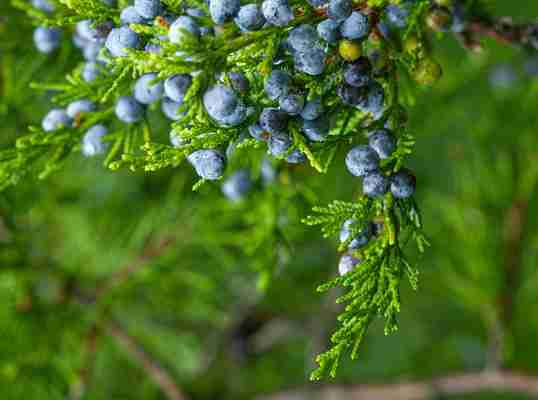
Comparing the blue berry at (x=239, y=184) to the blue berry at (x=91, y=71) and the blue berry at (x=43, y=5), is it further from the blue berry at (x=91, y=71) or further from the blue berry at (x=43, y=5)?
the blue berry at (x=43, y=5)

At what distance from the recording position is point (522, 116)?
6.70 feet

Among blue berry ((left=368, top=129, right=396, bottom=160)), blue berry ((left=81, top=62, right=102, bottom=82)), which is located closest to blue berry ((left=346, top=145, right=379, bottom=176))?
blue berry ((left=368, top=129, right=396, bottom=160))

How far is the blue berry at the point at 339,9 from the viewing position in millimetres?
783

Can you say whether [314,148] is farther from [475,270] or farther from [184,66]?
[475,270]

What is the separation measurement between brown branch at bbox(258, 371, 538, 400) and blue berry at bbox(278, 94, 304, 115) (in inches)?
50.2

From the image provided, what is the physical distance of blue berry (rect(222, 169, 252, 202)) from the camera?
129 centimetres

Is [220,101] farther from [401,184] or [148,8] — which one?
[401,184]

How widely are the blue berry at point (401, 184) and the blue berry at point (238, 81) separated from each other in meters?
0.24

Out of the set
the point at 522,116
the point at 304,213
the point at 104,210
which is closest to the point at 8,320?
the point at 104,210

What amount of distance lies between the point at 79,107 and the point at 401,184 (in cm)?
57

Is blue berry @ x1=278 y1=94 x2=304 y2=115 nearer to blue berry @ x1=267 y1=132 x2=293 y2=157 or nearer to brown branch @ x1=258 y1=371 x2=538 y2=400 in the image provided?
blue berry @ x1=267 y1=132 x2=293 y2=157

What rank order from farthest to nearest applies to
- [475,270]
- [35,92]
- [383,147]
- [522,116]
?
1. [522,116]
2. [475,270]
3. [35,92]
4. [383,147]

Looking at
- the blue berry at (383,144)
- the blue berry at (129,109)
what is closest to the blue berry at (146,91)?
the blue berry at (129,109)

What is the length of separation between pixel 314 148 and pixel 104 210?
4.87 feet
